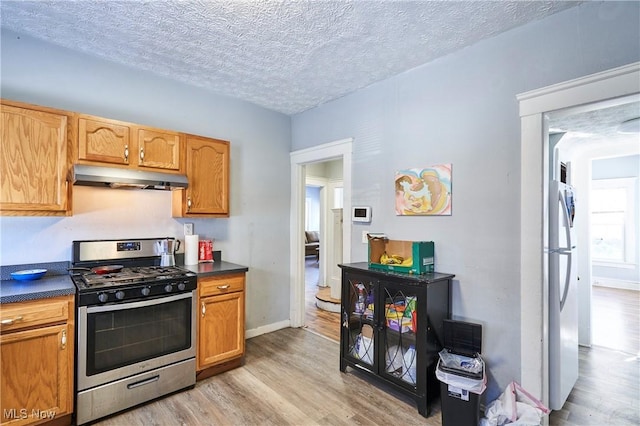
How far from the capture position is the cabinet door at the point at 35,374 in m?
1.79

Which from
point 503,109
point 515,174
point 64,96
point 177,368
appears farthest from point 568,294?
point 64,96

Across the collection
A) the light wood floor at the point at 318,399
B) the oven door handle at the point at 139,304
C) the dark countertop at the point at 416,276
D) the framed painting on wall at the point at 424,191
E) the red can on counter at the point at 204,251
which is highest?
the framed painting on wall at the point at 424,191

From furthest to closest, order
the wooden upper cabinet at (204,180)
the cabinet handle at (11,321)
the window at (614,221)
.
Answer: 1. the window at (614,221)
2. the wooden upper cabinet at (204,180)
3. the cabinet handle at (11,321)

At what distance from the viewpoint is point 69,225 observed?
249 cm

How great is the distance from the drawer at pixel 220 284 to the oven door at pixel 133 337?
115mm

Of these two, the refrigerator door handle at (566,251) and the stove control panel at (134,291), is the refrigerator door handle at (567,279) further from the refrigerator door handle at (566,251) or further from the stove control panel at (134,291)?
the stove control panel at (134,291)

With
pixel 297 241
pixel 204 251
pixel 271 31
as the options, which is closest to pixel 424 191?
pixel 271 31

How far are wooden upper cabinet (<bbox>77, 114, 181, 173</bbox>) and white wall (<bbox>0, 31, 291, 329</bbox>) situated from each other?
1.10 feet

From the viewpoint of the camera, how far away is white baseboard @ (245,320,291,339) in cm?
356

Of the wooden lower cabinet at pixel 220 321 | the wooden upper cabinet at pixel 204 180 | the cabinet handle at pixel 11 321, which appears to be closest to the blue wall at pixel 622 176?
the wooden upper cabinet at pixel 204 180

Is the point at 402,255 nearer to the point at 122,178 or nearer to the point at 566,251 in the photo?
the point at 566,251

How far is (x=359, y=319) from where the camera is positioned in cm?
268

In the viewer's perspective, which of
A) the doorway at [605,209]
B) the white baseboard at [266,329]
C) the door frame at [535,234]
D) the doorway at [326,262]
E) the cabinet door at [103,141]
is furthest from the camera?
the doorway at [326,262]

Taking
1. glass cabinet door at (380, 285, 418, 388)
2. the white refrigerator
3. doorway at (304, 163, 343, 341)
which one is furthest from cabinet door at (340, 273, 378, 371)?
the white refrigerator
